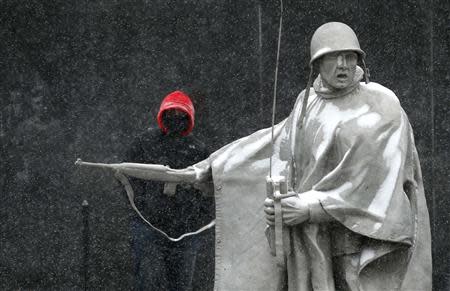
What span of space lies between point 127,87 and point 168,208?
2152 millimetres

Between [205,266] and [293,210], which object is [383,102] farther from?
[205,266]

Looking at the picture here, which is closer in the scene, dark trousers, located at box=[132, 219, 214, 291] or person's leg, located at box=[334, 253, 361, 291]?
person's leg, located at box=[334, 253, 361, 291]

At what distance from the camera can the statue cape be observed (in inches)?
392

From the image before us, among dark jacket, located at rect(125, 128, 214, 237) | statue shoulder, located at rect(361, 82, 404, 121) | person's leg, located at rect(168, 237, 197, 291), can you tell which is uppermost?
statue shoulder, located at rect(361, 82, 404, 121)

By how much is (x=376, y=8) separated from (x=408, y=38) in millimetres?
380

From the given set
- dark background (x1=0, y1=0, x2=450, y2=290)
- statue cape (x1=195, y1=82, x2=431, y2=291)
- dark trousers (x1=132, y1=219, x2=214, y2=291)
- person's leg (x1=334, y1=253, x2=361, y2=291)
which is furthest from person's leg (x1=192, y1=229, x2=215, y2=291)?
person's leg (x1=334, y1=253, x2=361, y2=291)

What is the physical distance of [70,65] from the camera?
595 inches

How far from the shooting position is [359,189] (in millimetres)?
9961

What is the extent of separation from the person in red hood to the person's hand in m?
3.21

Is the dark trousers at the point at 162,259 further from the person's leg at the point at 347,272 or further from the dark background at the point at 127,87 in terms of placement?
the person's leg at the point at 347,272

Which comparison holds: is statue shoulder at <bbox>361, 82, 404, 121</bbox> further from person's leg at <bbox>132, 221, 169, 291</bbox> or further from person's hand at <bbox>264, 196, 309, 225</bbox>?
person's leg at <bbox>132, 221, 169, 291</bbox>

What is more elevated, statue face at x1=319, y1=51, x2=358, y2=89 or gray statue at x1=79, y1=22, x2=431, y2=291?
statue face at x1=319, y1=51, x2=358, y2=89

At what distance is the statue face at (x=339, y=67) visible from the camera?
10.1 metres

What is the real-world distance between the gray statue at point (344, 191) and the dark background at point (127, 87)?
463cm
